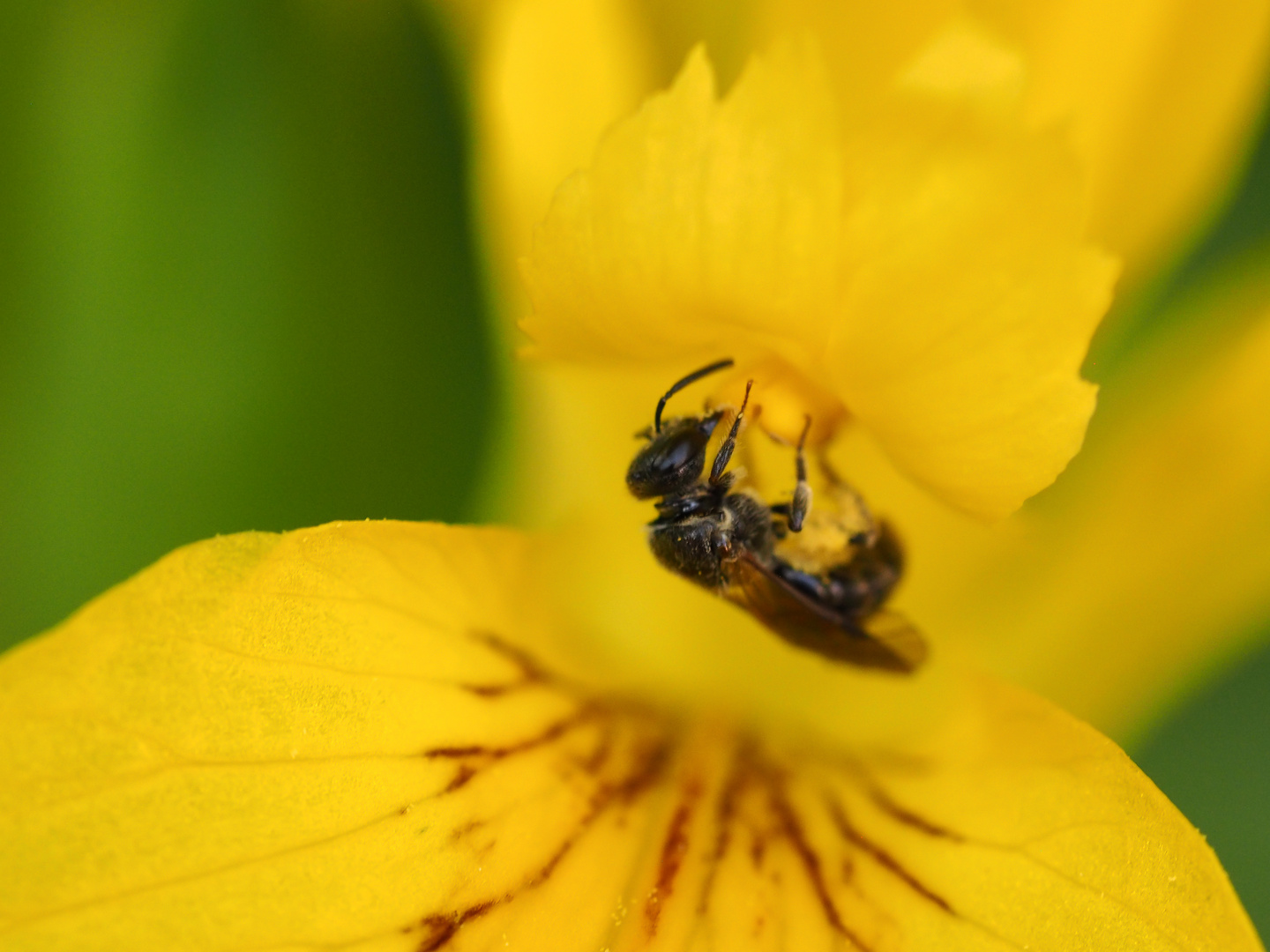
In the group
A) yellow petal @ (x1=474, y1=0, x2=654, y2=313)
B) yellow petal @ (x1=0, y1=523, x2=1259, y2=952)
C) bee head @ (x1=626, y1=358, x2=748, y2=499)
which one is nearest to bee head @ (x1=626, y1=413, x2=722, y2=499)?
bee head @ (x1=626, y1=358, x2=748, y2=499)

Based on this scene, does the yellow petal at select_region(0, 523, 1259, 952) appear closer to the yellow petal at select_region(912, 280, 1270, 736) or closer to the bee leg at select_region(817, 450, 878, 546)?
the bee leg at select_region(817, 450, 878, 546)

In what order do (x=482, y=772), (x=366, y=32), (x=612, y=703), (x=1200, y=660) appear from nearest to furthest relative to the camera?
(x=482, y=772)
(x=612, y=703)
(x=1200, y=660)
(x=366, y=32)

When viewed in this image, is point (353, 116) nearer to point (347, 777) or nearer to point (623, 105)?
point (623, 105)

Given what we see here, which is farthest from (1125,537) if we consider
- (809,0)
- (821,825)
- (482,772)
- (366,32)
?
(366,32)

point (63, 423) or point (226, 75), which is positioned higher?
point (226, 75)

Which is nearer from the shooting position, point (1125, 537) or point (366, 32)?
point (1125, 537)

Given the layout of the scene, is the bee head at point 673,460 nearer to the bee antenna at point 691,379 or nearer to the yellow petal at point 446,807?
the bee antenna at point 691,379

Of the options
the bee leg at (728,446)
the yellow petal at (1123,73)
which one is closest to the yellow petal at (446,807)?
the bee leg at (728,446)
